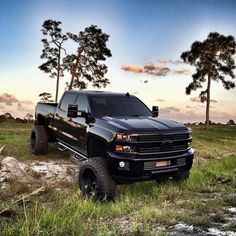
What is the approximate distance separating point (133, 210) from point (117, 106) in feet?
12.0

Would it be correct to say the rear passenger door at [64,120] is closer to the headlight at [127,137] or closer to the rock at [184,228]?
the headlight at [127,137]

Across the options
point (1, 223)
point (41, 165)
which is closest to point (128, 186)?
point (41, 165)

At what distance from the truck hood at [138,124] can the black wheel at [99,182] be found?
79 centimetres

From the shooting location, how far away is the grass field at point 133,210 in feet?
17.4

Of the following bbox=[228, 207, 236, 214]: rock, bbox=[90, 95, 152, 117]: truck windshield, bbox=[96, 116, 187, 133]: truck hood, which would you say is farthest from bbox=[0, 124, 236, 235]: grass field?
bbox=[90, 95, 152, 117]: truck windshield

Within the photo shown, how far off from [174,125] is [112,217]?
313cm

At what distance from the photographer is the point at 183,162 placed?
357 inches

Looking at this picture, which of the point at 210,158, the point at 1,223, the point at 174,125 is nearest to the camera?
the point at 1,223

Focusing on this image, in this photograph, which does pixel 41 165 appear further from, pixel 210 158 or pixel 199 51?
pixel 199 51

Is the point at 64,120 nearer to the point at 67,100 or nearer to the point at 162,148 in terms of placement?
the point at 67,100

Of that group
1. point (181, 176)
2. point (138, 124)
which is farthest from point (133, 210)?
point (181, 176)

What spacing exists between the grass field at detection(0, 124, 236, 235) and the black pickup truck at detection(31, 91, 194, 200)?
16.8 inches

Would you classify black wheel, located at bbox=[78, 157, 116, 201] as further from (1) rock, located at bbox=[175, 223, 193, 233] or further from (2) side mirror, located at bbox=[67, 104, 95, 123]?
(1) rock, located at bbox=[175, 223, 193, 233]

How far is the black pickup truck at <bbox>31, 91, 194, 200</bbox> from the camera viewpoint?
322 inches
